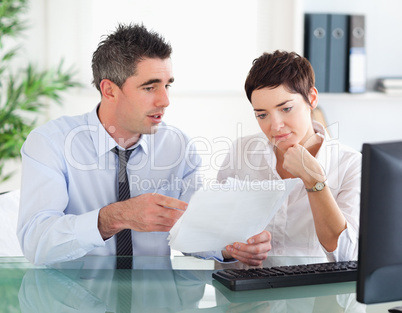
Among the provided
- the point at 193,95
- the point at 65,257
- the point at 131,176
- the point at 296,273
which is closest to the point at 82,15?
the point at 193,95

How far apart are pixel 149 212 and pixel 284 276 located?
0.38m

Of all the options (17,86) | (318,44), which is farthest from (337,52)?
(17,86)

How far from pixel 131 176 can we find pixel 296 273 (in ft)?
2.51

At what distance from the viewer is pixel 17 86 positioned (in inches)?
137

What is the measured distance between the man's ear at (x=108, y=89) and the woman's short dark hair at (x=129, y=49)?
2cm

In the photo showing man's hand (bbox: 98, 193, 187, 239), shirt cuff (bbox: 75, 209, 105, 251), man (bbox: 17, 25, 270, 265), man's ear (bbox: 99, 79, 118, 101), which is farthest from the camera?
man's ear (bbox: 99, 79, 118, 101)

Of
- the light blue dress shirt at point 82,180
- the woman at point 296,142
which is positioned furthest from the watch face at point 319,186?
the light blue dress shirt at point 82,180

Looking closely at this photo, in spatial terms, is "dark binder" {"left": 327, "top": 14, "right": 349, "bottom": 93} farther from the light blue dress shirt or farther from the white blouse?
the light blue dress shirt

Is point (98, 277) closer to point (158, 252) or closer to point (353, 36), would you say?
point (158, 252)

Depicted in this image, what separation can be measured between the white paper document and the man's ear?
0.75 m

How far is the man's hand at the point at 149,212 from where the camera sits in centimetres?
138

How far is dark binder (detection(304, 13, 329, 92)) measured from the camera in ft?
10.2

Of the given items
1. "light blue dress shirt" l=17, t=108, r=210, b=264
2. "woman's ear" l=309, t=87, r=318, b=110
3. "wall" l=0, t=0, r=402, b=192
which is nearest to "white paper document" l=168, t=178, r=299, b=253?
"light blue dress shirt" l=17, t=108, r=210, b=264

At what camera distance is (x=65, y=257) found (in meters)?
1.50
